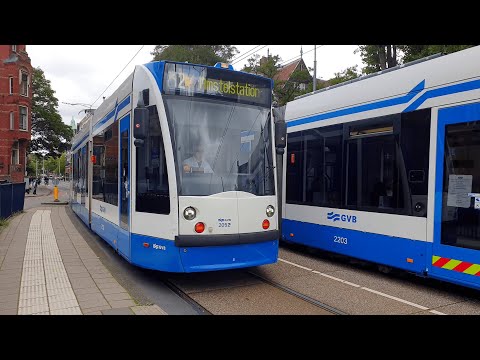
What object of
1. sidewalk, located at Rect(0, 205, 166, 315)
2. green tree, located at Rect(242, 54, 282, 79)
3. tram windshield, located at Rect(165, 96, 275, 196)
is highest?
green tree, located at Rect(242, 54, 282, 79)

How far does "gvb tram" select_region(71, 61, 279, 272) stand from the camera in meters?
5.75

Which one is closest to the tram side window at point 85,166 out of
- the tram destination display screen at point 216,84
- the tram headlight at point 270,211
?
the tram destination display screen at point 216,84

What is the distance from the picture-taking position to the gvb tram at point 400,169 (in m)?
5.48

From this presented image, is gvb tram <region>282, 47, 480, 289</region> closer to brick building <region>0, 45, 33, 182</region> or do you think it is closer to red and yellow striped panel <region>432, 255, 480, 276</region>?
red and yellow striped panel <region>432, 255, 480, 276</region>

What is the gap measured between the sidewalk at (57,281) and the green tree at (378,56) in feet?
50.5

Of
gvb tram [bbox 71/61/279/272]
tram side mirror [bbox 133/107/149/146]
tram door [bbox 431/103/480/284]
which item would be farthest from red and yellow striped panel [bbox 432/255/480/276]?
tram side mirror [bbox 133/107/149/146]

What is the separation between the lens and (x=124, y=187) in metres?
6.89

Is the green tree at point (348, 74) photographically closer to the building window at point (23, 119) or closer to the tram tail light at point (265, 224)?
the tram tail light at point (265, 224)

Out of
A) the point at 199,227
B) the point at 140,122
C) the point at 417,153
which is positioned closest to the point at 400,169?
the point at 417,153

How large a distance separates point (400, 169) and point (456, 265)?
165 centimetres

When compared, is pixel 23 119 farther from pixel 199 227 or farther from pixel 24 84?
pixel 199 227

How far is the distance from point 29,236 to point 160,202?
7089mm

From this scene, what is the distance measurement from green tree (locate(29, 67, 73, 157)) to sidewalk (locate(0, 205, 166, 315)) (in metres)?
45.5
